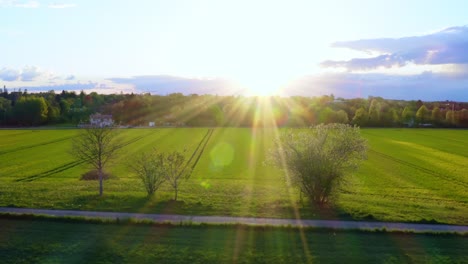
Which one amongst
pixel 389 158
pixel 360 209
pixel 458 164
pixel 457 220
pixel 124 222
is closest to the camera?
pixel 124 222

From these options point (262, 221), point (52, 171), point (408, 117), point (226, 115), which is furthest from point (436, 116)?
point (262, 221)

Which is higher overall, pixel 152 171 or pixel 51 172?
pixel 152 171

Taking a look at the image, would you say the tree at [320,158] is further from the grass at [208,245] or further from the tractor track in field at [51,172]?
the tractor track in field at [51,172]

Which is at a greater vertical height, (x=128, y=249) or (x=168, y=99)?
(x=168, y=99)

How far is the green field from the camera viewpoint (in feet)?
101

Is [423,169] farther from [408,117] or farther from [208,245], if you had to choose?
[408,117]

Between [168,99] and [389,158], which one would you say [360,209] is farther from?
[168,99]

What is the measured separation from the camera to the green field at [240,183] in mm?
30891

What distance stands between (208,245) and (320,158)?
12548mm

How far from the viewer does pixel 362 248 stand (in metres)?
23.2

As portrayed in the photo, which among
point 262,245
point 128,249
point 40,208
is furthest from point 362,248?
point 40,208

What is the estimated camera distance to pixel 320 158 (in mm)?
32219

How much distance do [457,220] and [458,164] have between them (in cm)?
3944

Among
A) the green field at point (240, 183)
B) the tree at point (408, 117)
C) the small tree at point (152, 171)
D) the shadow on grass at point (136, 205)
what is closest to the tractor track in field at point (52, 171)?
the green field at point (240, 183)
